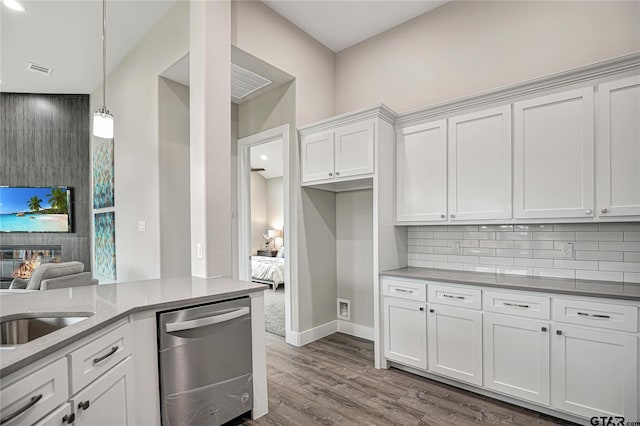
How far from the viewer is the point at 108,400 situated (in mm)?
1469

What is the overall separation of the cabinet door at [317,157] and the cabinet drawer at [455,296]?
4.82ft

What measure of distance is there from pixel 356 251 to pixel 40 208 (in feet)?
18.1

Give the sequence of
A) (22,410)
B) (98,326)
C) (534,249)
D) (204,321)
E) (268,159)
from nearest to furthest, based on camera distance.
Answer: (22,410) → (98,326) → (204,321) → (534,249) → (268,159)

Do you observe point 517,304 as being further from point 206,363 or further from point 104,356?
point 104,356

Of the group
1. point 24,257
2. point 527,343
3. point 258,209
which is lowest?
point 527,343

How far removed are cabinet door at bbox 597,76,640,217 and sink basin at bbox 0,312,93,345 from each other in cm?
315

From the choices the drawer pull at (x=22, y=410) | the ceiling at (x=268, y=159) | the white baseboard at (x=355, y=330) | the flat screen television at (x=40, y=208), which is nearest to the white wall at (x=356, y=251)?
the white baseboard at (x=355, y=330)

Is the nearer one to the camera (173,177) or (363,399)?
(363,399)

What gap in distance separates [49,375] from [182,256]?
2.66m

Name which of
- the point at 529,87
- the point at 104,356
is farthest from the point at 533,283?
the point at 104,356

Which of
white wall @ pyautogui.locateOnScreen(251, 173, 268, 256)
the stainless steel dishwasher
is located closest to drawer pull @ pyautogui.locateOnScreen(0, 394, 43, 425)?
the stainless steel dishwasher

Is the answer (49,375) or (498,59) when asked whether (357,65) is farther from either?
(49,375)

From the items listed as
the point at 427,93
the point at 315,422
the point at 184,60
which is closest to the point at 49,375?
the point at 315,422

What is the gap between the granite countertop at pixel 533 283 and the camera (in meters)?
2.01
